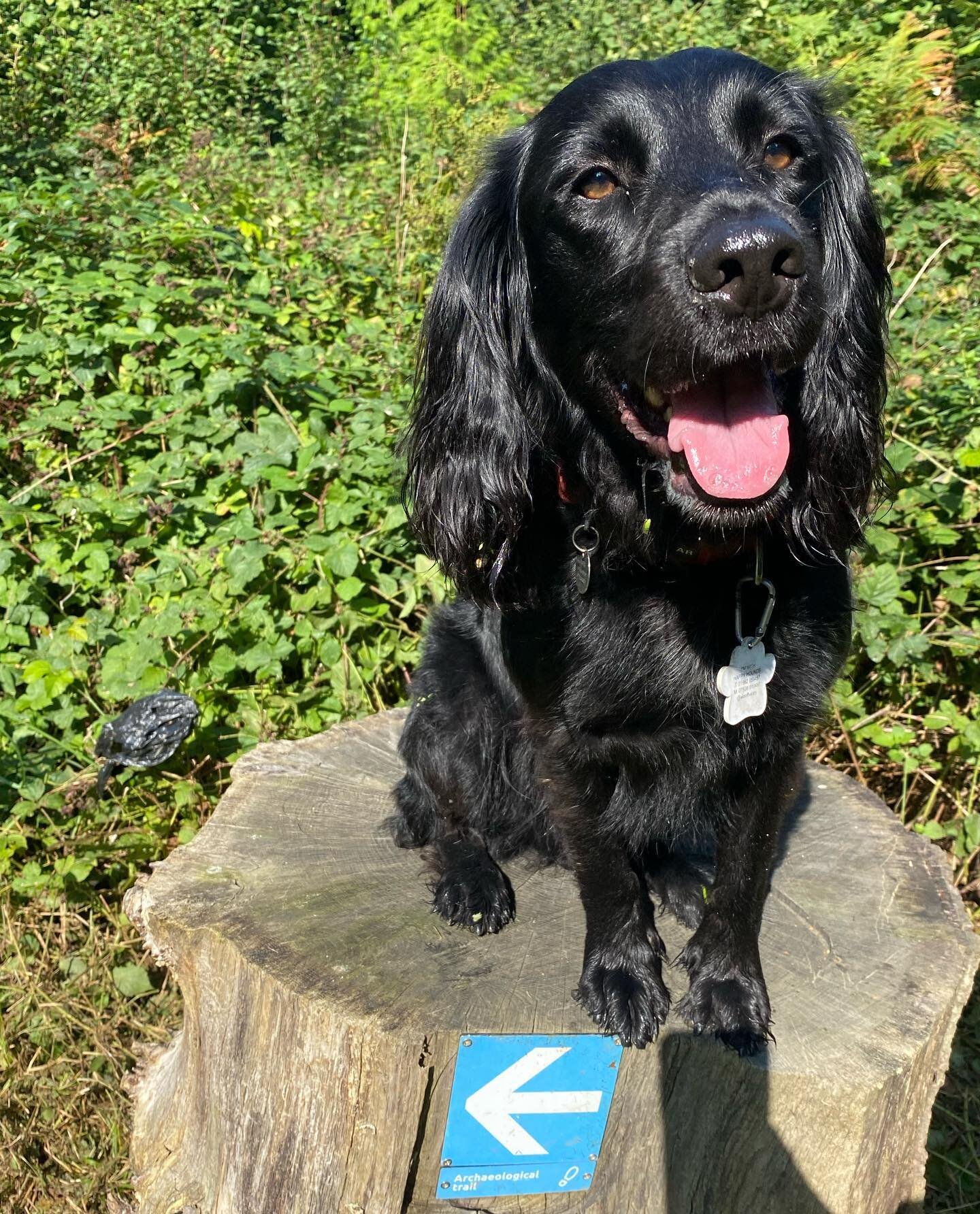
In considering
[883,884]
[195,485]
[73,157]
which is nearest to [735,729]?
[883,884]

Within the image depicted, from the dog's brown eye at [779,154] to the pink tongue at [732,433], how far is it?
0.46 meters

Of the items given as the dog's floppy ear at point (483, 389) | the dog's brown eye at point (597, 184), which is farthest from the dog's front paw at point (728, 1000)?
the dog's brown eye at point (597, 184)

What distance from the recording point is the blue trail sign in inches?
73.4

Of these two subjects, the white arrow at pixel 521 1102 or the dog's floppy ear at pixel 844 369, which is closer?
the white arrow at pixel 521 1102

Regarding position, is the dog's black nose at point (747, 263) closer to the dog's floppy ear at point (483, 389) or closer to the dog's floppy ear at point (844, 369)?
the dog's floppy ear at point (844, 369)

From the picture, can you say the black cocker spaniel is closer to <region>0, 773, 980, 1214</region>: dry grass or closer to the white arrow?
the white arrow

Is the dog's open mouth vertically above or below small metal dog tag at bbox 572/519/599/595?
above

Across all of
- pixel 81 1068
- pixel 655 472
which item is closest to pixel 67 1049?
pixel 81 1068

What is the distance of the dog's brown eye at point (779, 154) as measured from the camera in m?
1.95

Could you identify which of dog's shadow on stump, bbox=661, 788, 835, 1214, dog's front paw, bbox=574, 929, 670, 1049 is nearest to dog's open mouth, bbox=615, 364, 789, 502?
dog's front paw, bbox=574, 929, 670, 1049

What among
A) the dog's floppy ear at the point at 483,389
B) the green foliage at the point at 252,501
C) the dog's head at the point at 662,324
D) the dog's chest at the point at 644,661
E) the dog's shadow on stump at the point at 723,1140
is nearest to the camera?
the dog's head at the point at 662,324

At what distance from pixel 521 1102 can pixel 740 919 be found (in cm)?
55

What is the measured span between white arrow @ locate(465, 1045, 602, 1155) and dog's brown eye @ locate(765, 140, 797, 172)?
1.64 meters

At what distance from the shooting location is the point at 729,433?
1.77m
